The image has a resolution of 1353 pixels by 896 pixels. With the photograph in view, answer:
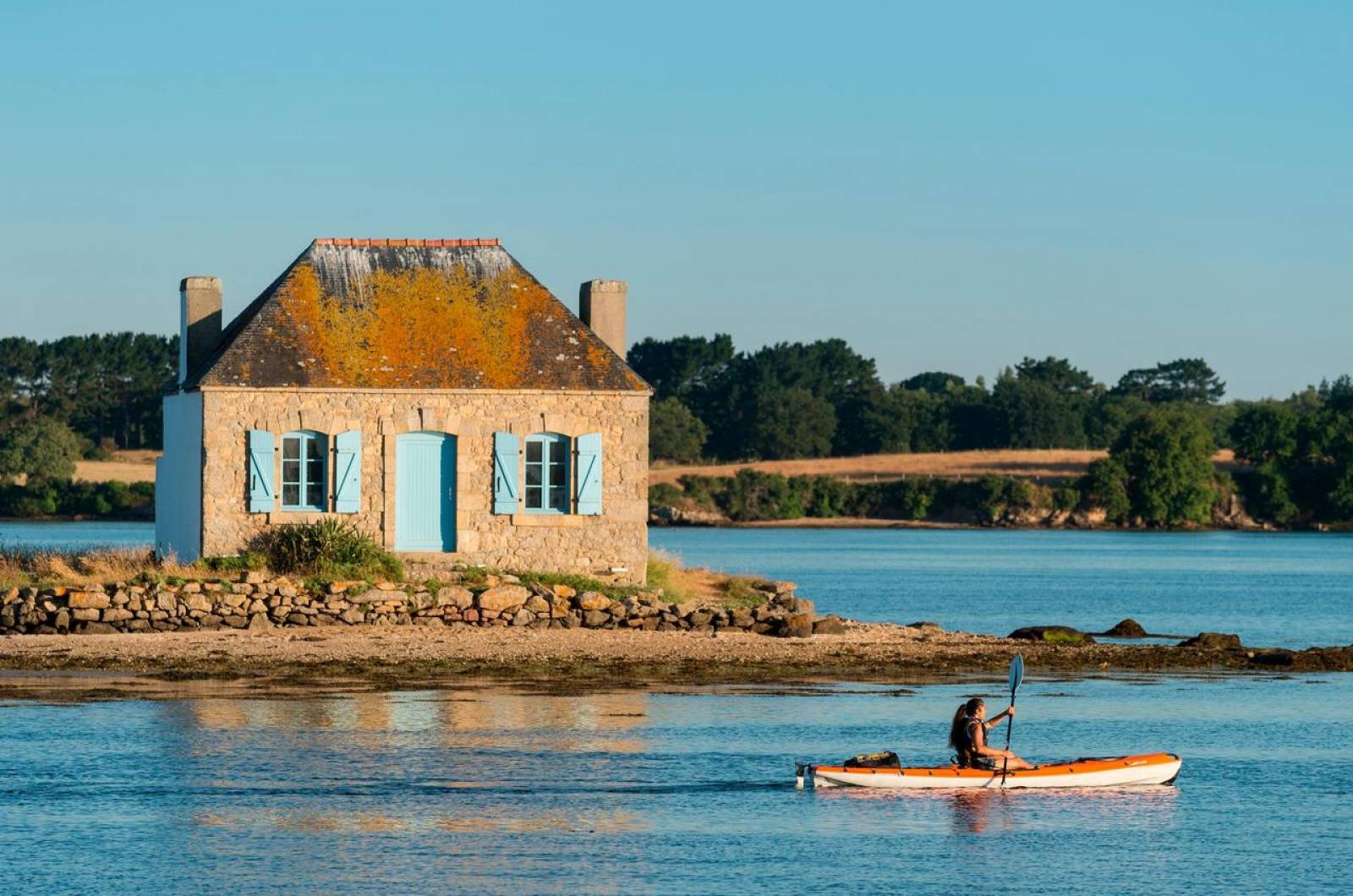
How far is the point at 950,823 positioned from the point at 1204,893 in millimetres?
3114

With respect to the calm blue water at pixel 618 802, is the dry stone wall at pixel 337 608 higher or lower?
higher

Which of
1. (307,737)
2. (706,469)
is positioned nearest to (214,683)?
(307,737)

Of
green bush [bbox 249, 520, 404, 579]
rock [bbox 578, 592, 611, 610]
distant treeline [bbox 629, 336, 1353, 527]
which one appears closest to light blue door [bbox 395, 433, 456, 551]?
green bush [bbox 249, 520, 404, 579]

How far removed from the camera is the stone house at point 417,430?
3256 cm

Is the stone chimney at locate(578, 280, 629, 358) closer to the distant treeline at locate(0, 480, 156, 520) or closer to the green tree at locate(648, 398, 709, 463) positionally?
the distant treeline at locate(0, 480, 156, 520)

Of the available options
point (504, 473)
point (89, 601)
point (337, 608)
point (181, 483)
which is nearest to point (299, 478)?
point (337, 608)

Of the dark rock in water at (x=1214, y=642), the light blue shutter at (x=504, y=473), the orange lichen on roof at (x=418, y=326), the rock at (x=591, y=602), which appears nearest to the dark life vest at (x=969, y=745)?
the rock at (x=591, y=602)

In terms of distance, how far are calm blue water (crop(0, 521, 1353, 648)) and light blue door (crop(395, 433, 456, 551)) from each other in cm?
963

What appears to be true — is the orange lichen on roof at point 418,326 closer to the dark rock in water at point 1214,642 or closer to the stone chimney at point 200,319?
the stone chimney at point 200,319

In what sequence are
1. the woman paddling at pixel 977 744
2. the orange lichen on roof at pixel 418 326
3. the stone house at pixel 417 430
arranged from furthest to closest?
the orange lichen on roof at pixel 418 326 → the stone house at pixel 417 430 → the woman paddling at pixel 977 744

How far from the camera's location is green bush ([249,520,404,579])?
32.1m

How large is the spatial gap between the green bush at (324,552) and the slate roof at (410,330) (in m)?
2.18

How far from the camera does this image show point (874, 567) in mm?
66500

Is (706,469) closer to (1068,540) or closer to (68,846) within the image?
(1068,540)
